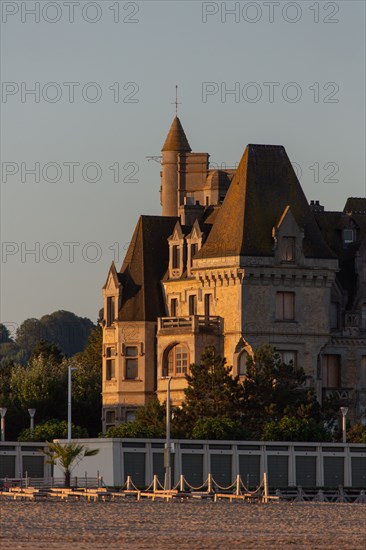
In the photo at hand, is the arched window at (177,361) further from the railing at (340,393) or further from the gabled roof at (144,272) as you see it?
the railing at (340,393)

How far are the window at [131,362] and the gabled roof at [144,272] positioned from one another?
209 centimetres

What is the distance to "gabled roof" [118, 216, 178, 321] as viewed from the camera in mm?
150125

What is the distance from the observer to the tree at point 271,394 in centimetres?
13362

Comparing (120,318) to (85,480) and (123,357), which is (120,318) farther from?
(85,480)

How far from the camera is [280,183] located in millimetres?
145625

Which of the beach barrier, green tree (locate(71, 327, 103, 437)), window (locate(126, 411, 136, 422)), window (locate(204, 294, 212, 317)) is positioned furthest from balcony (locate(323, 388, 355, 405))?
the beach barrier

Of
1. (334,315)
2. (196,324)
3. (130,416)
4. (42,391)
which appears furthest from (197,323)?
(42,391)

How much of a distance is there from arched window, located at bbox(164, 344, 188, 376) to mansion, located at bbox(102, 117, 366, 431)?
0.30 ft

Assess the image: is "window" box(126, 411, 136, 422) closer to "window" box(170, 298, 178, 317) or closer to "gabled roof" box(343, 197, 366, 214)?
"window" box(170, 298, 178, 317)

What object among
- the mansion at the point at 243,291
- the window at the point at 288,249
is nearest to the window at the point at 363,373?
the mansion at the point at 243,291

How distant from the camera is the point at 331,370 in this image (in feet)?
486

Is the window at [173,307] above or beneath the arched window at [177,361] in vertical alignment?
above

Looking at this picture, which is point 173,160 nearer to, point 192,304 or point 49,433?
point 192,304

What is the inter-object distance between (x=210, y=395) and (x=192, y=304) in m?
13.2
